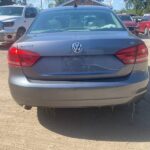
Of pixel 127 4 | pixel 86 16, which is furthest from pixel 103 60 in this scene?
pixel 127 4

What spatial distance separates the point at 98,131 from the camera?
5668 mm

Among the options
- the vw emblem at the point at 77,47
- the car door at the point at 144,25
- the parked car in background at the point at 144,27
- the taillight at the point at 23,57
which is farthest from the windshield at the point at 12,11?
the car door at the point at 144,25

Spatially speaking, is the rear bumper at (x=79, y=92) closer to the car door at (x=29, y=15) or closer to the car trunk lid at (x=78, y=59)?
the car trunk lid at (x=78, y=59)

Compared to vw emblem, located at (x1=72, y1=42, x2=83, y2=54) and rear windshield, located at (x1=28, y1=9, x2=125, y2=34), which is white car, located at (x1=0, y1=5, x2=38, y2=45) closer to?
rear windshield, located at (x1=28, y1=9, x2=125, y2=34)

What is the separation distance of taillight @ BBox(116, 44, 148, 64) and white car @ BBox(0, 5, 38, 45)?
36.1 feet

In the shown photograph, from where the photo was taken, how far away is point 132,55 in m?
5.35

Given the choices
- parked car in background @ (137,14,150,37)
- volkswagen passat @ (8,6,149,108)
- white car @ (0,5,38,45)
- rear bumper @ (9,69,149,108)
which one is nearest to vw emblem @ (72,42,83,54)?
volkswagen passat @ (8,6,149,108)

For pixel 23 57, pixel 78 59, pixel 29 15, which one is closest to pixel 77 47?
pixel 78 59

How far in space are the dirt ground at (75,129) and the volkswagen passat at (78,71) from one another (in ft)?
1.45

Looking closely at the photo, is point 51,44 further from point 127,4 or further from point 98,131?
point 127,4

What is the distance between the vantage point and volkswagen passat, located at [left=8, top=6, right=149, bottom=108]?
5195mm

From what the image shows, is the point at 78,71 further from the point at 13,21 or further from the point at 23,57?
the point at 13,21

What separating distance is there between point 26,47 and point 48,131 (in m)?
1.13

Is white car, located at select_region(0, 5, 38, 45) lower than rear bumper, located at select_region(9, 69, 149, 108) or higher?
lower
